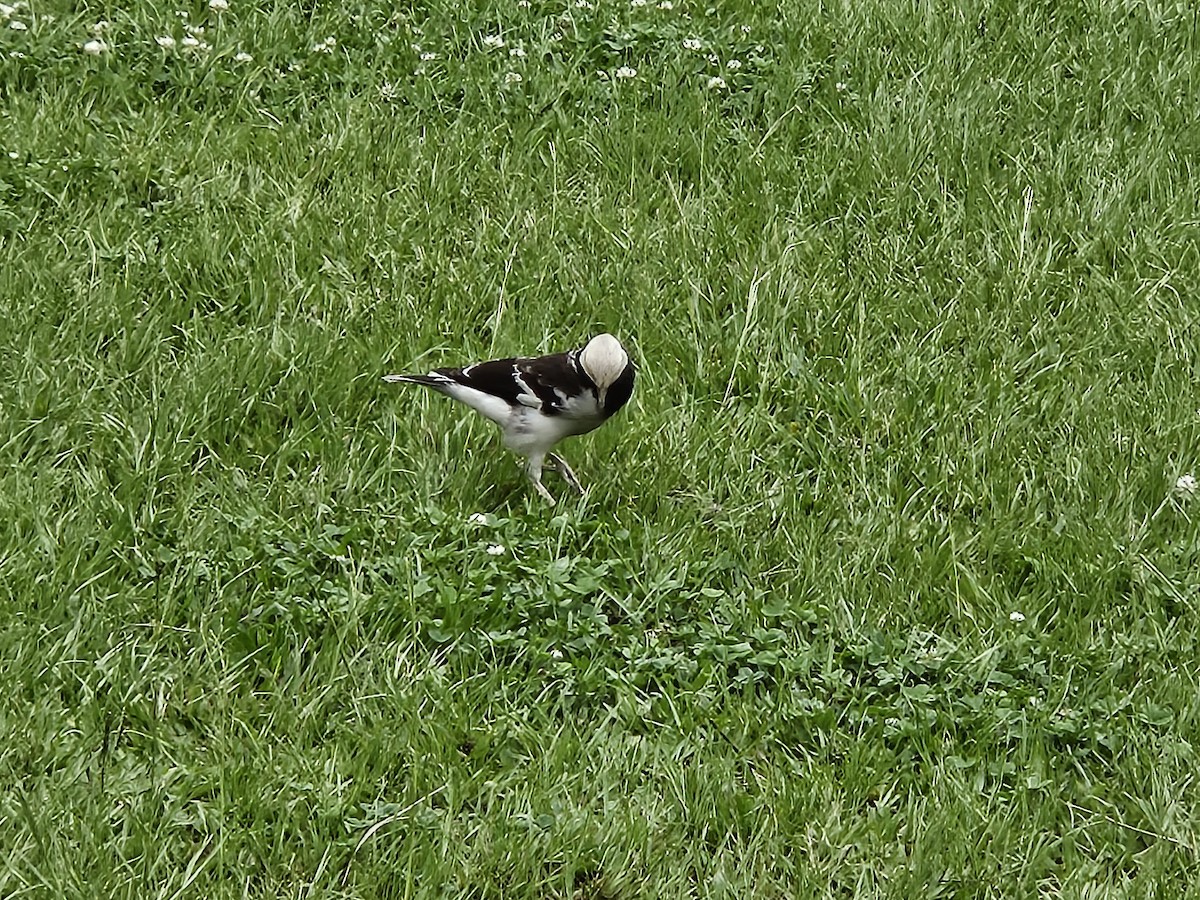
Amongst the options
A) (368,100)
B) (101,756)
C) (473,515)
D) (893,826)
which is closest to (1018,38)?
(368,100)

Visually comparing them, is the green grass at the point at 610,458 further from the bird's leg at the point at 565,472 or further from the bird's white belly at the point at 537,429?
the bird's white belly at the point at 537,429

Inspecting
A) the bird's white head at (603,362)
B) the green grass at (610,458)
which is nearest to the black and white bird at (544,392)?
the bird's white head at (603,362)

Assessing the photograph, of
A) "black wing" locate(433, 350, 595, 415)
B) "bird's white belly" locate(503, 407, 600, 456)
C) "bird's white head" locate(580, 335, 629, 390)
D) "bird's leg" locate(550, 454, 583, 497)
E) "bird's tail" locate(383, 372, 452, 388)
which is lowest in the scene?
"bird's leg" locate(550, 454, 583, 497)

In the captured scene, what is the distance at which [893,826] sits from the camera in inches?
143

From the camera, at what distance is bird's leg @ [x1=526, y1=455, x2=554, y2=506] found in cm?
468

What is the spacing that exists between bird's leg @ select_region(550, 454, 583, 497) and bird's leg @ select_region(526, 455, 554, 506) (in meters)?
0.08

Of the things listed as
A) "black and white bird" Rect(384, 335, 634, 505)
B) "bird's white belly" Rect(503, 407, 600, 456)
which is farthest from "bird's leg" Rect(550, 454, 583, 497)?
"bird's white belly" Rect(503, 407, 600, 456)

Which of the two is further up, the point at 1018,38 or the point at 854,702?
the point at 1018,38

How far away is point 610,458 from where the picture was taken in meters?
4.90

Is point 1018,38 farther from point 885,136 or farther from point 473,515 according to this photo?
point 473,515

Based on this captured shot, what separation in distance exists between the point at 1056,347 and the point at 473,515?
2279mm

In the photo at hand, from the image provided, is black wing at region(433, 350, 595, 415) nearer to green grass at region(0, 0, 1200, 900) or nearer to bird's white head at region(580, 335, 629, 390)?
bird's white head at region(580, 335, 629, 390)

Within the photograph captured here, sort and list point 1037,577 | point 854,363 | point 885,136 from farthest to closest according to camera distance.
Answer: point 885,136
point 854,363
point 1037,577

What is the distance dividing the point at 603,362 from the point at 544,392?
216mm
